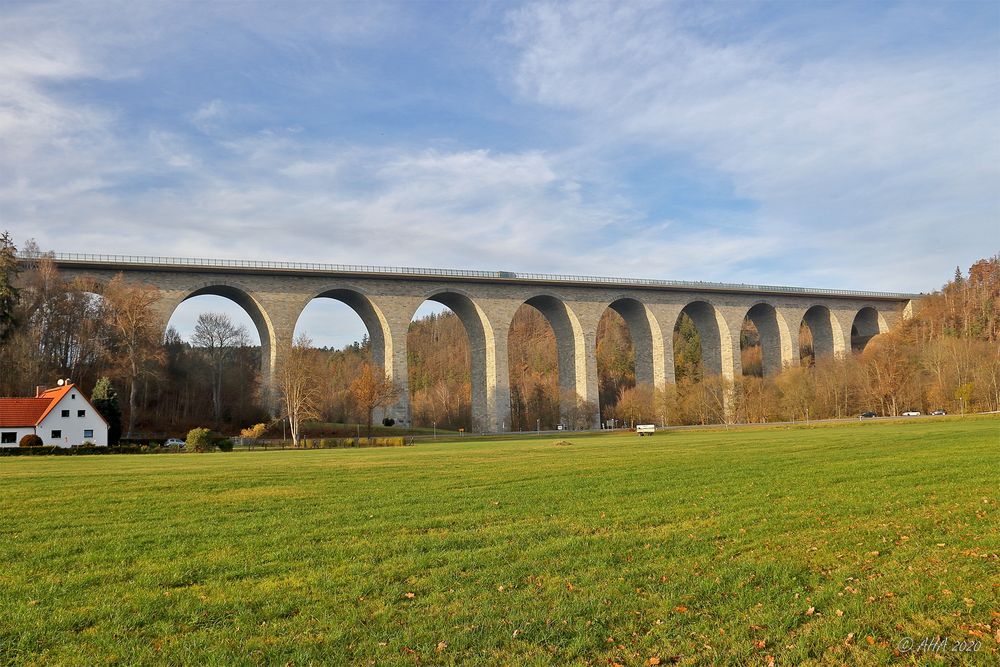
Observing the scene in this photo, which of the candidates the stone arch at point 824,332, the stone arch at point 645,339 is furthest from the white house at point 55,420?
the stone arch at point 824,332

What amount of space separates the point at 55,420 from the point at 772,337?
51782 millimetres

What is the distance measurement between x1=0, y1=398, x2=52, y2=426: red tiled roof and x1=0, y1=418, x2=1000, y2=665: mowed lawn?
25.2 metres

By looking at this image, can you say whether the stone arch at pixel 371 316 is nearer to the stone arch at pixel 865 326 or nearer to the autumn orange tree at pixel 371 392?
the autumn orange tree at pixel 371 392

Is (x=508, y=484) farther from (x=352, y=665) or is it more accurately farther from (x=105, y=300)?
(x=105, y=300)

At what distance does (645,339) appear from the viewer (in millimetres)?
55375

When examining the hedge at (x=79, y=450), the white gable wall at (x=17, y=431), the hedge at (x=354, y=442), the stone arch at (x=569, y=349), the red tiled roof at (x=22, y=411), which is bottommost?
the hedge at (x=354, y=442)

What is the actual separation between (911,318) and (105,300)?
6425cm

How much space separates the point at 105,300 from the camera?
127ft

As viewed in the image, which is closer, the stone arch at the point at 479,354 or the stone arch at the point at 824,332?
the stone arch at the point at 479,354

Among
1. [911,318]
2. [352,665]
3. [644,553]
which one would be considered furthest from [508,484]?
[911,318]

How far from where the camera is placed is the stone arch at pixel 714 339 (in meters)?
56.0

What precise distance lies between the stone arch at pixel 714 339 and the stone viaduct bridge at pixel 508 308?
9 cm

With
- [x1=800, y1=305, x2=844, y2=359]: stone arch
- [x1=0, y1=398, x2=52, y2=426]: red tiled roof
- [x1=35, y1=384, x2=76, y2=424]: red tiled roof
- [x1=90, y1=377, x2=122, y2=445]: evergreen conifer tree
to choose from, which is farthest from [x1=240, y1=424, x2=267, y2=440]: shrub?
[x1=800, y1=305, x2=844, y2=359]: stone arch

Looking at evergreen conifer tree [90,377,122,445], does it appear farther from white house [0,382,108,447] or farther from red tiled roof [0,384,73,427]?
red tiled roof [0,384,73,427]
